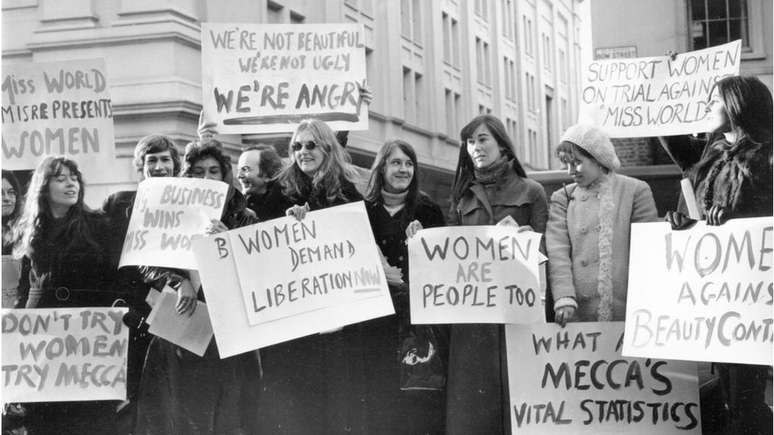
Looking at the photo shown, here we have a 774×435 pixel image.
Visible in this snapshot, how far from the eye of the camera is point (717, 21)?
14.6 meters

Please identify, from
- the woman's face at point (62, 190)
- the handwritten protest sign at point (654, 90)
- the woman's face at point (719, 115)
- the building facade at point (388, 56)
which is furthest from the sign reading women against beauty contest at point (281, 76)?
the building facade at point (388, 56)

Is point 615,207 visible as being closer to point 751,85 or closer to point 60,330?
point 751,85

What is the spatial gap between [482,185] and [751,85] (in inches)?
51.9

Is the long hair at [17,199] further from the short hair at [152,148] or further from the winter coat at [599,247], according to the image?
the winter coat at [599,247]

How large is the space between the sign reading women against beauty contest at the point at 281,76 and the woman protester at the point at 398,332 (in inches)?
37.5

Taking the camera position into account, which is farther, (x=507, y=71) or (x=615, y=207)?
(x=507, y=71)

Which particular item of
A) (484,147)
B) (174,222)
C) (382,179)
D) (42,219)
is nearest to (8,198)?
(42,219)

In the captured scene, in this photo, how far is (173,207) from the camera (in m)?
5.23

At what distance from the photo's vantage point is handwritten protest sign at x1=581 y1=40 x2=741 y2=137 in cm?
642

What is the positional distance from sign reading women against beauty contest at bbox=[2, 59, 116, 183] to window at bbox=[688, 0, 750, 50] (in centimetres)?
1061

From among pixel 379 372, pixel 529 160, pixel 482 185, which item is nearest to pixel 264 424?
pixel 379 372

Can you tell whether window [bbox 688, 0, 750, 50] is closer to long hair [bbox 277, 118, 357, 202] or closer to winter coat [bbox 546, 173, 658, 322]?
winter coat [bbox 546, 173, 658, 322]

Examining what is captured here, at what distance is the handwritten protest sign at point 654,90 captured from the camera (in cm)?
642

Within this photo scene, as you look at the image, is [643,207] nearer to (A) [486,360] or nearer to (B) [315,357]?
(A) [486,360]
